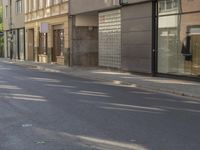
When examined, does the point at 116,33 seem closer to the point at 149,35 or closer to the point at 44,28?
the point at 149,35

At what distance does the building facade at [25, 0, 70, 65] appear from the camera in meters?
35.2

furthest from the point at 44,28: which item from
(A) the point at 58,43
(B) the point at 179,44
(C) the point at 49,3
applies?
(B) the point at 179,44

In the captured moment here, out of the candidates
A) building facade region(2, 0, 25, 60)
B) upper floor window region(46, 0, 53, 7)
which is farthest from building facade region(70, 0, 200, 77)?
building facade region(2, 0, 25, 60)

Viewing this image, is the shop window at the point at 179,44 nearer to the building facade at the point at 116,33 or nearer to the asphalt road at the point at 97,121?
the building facade at the point at 116,33

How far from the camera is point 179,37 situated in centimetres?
2028

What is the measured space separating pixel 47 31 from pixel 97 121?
28155mm

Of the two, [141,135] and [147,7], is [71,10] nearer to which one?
[147,7]

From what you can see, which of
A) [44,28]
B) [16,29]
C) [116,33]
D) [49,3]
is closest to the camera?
[116,33]

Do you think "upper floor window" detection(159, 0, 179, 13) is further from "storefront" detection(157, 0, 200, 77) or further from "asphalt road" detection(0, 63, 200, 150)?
Answer: "asphalt road" detection(0, 63, 200, 150)

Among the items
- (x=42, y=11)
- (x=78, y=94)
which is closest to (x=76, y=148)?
(x=78, y=94)

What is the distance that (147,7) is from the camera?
22328mm

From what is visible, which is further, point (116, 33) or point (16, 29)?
point (16, 29)

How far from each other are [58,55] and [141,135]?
97.2 feet

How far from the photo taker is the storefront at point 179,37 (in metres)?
19.3
